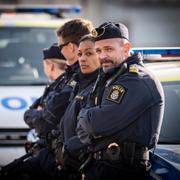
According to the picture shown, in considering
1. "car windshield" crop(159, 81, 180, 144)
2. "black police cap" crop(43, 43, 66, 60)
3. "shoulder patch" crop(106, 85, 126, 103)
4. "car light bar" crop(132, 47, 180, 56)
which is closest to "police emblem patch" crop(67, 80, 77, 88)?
"car light bar" crop(132, 47, 180, 56)

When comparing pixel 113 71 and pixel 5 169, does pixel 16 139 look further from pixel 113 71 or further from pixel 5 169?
pixel 113 71

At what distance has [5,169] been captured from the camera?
5129 millimetres

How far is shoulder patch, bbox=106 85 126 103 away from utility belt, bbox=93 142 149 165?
0.77 feet

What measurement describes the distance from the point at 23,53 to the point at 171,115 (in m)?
3.85

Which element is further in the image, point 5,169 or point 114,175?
point 5,169

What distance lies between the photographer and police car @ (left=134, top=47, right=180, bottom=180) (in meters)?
3.75

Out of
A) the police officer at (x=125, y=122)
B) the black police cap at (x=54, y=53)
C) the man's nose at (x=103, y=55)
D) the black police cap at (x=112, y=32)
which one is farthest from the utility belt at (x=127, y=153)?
the black police cap at (x=54, y=53)

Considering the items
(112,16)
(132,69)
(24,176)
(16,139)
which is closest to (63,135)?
(24,176)

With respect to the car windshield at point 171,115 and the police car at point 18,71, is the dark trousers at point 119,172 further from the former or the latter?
the police car at point 18,71

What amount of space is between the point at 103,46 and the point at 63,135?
815 millimetres

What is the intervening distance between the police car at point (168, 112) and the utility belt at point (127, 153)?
0.09 m

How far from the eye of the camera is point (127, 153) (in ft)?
12.6

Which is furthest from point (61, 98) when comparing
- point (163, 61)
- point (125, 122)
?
point (125, 122)

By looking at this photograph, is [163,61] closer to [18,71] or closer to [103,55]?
[103,55]
